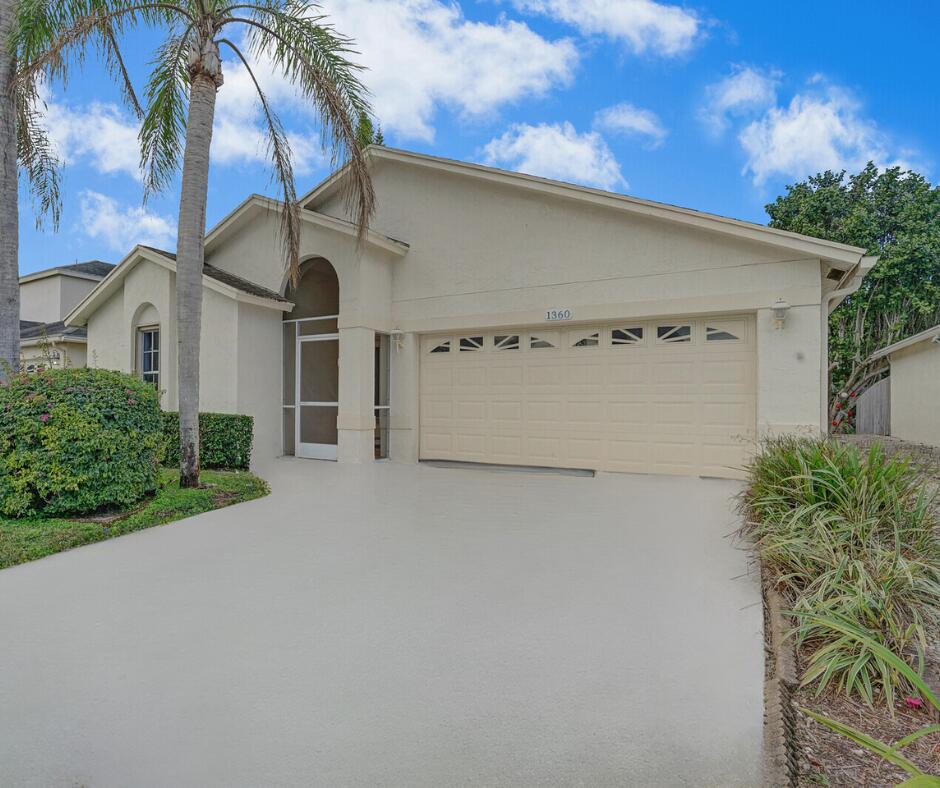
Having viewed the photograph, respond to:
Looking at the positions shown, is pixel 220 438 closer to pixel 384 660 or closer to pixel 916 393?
pixel 384 660

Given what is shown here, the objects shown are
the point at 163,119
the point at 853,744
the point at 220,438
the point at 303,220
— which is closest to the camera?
the point at 853,744

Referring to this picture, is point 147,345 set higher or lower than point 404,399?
higher

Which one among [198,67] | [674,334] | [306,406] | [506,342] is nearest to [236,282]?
[306,406]

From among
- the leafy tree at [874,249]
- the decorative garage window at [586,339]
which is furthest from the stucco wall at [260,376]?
the leafy tree at [874,249]

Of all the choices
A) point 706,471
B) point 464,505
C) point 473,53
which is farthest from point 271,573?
point 473,53

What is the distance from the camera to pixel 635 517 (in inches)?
275

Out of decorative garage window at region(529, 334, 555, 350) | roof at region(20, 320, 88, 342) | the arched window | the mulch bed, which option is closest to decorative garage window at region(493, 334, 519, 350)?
decorative garage window at region(529, 334, 555, 350)

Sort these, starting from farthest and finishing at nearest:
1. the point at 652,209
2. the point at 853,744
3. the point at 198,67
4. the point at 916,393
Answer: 1. the point at 916,393
2. the point at 652,209
3. the point at 198,67
4. the point at 853,744

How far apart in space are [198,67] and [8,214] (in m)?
3.76

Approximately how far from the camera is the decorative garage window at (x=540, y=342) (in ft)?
36.4

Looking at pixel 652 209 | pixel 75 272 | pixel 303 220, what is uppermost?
pixel 75 272

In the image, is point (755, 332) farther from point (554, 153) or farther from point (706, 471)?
point (554, 153)

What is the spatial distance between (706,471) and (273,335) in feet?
30.7

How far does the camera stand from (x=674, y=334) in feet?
32.9
